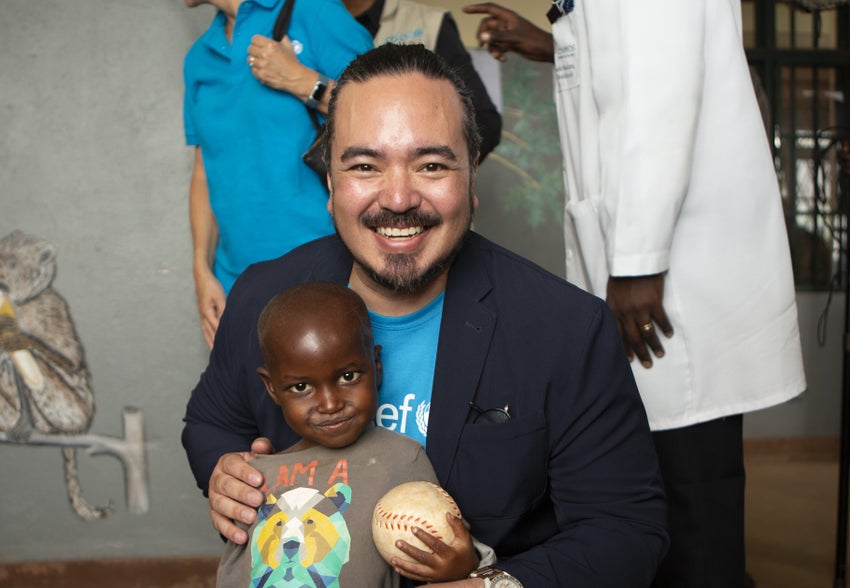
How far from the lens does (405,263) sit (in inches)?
74.1

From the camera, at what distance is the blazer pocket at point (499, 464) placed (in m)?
1.77

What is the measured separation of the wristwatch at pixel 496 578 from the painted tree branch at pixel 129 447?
2.76m

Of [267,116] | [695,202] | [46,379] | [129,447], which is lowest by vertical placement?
[129,447]

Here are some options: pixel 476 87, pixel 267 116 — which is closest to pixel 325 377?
pixel 267 116

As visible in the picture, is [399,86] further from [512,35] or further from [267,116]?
[512,35]

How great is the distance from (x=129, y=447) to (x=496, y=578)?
2.83m

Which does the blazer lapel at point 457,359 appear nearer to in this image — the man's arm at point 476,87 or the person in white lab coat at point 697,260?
the person in white lab coat at point 697,260

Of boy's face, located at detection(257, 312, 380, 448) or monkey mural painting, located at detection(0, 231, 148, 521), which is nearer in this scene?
boy's face, located at detection(257, 312, 380, 448)

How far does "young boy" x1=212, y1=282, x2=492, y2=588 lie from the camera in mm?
1600

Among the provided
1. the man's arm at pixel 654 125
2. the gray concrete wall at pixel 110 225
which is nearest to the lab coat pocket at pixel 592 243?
the man's arm at pixel 654 125

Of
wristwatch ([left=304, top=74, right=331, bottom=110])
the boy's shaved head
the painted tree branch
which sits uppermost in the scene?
wristwatch ([left=304, top=74, right=331, bottom=110])

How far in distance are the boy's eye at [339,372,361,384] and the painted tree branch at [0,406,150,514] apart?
2.52 m

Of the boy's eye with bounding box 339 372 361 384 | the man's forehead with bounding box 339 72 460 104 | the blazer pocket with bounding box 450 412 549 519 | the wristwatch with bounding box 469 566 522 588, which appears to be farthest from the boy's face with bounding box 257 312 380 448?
the man's forehead with bounding box 339 72 460 104

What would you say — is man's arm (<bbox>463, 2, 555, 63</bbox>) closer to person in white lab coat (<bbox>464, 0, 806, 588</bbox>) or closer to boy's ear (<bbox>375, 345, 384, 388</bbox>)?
person in white lab coat (<bbox>464, 0, 806, 588</bbox>)
